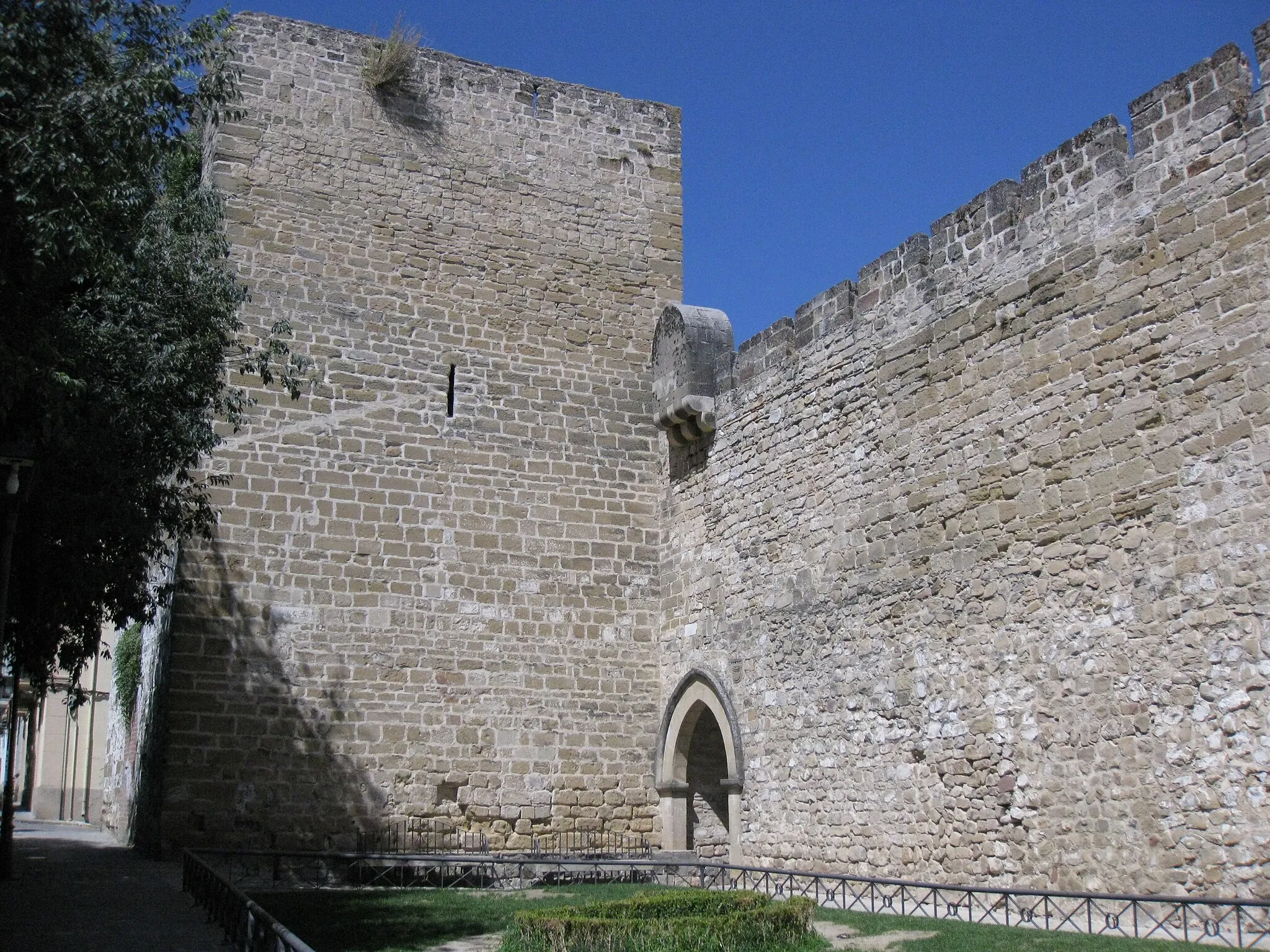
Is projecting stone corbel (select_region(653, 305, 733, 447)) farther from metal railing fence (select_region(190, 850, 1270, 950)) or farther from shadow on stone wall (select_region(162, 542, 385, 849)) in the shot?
metal railing fence (select_region(190, 850, 1270, 950))

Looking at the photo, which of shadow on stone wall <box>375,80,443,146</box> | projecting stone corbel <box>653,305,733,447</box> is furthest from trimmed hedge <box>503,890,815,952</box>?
shadow on stone wall <box>375,80,443,146</box>

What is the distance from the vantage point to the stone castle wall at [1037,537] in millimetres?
7348

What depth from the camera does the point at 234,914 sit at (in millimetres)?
7273

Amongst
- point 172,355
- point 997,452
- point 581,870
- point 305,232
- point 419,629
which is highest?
point 305,232

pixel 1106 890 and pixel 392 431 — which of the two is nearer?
pixel 1106 890

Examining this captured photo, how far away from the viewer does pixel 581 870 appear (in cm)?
1206

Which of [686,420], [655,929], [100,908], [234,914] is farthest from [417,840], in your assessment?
[655,929]

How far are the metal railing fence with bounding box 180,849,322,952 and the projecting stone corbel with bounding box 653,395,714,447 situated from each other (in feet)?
20.5

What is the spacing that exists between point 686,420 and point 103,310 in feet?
19.2

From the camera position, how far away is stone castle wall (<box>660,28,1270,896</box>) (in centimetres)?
735

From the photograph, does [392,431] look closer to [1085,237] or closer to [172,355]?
[172,355]

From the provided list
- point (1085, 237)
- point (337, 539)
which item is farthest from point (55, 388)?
point (1085, 237)

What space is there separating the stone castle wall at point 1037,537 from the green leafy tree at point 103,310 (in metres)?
4.94

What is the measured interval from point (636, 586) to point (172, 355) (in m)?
5.67
